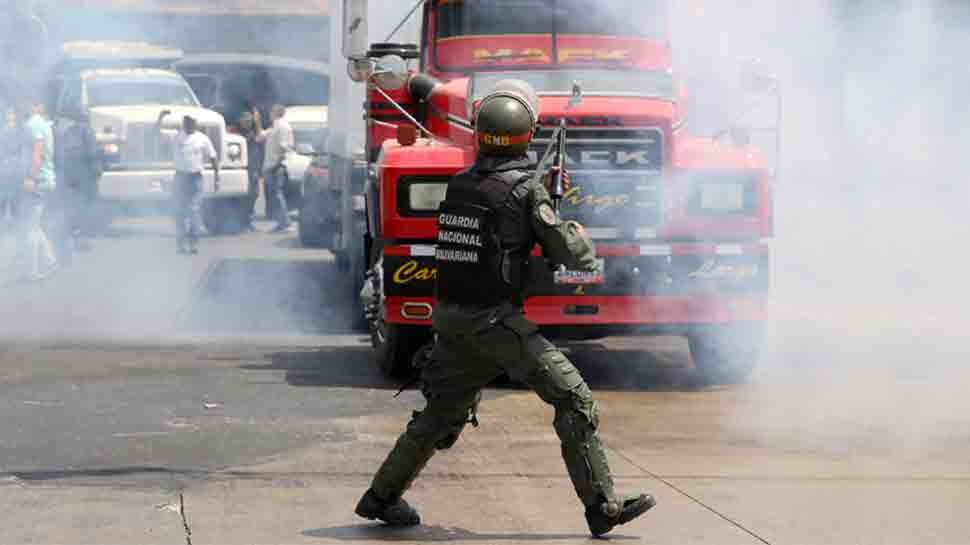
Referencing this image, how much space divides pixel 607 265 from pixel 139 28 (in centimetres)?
1204

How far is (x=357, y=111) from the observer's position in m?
14.6

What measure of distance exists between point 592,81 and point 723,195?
1201 mm

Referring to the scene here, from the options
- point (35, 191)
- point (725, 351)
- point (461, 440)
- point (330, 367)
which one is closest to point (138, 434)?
point (461, 440)

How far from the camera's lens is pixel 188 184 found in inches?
802

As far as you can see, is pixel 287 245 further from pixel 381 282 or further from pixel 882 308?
pixel 381 282

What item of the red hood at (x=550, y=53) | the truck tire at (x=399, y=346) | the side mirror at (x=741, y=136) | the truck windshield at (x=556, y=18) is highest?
the truck windshield at (x=556, y=18)

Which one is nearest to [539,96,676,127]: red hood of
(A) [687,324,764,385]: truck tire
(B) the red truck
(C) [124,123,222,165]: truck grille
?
(B) the red truck

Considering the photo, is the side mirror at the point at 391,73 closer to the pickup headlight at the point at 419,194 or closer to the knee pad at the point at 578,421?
the pickup headlight at the point at 419,194

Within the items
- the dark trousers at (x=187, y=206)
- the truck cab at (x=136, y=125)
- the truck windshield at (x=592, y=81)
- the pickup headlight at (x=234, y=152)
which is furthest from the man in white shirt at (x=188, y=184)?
the truck windshield at (x=592, y=81)

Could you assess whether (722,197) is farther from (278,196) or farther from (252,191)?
(252,191)

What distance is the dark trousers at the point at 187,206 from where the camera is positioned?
65.9ft

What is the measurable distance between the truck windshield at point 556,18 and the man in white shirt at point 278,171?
42.4 feet

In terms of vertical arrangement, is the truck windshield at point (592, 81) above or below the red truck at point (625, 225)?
above

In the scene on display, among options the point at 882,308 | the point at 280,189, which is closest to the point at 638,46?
the point at 882,308
